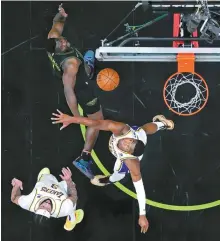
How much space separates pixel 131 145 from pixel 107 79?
1.29 metres

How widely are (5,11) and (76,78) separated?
1.61 m

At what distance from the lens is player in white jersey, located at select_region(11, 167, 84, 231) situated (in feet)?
21.0

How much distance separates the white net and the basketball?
2.71 ft

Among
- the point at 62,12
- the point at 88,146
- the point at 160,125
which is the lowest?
the point at 88,146

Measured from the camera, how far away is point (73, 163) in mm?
6730

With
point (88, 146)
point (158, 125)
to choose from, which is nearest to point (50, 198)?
point (88, 146)

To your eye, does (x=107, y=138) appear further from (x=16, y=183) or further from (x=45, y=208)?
(x=16, y=183)

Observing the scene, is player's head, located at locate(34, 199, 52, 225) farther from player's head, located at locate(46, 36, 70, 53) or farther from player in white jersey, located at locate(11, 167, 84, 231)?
player's head, located at locate(46, 36, 70, 53)

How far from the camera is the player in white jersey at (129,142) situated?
5.80m

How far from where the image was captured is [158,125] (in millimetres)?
6363

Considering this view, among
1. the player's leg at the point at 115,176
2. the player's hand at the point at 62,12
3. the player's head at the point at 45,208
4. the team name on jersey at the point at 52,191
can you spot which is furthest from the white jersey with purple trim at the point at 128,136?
the player's hand at the point at 62,12

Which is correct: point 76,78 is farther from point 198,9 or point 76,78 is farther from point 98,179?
point 198,9

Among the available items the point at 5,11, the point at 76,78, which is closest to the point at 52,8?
the point at 5,11

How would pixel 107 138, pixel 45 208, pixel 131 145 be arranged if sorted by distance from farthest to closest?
pixel 107 138, pixel 45 208, pixel 131 145
